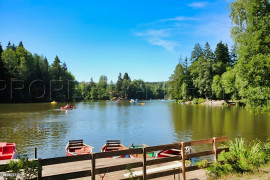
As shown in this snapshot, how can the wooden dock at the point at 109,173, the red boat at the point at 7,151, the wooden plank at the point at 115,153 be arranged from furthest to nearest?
the red boat at the point at 7,151 → the wooden dock at the point at 109,173 → the wooden plank at the point at 115,153

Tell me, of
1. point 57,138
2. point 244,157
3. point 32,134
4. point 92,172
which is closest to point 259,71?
point 244,157

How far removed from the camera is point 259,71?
13.7 meters

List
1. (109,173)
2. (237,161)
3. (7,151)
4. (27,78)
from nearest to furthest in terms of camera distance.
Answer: (237,161), (109,173), (7,151), (27,78)

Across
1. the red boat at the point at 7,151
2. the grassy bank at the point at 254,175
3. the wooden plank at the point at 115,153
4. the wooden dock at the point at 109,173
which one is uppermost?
the wooden plank at the point at 115,153

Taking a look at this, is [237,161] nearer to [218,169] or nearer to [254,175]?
[254,175]

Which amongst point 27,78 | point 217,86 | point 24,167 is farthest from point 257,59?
point 27,78

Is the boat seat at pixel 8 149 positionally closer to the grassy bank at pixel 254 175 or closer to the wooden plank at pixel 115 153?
the wooden plank at pixel 115 153

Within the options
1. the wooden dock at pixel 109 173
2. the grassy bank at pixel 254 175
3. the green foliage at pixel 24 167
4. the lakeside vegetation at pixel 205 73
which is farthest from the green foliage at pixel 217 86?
the green foliage at pixel 24 167

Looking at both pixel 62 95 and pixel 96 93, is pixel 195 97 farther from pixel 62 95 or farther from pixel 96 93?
pixel 96 93

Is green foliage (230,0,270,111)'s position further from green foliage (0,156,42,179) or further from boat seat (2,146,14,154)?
boat seat (2,146,14,154)

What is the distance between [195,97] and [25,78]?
Result: 229 feet

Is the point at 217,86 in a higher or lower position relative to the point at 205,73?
lower

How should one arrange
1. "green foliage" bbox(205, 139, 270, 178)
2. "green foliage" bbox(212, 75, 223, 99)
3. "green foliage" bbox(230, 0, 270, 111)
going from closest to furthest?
"green foliage" bbox(205, 139, 270, 178)
"green foliage" bbox(230, 0, 270, 111)
"green foliage" bbox(212, 75, 223, 99)

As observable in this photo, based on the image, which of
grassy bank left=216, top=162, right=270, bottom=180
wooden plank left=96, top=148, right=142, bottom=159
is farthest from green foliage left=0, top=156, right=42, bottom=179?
grassy bank left=216, top=162, right=270, bottom=180
